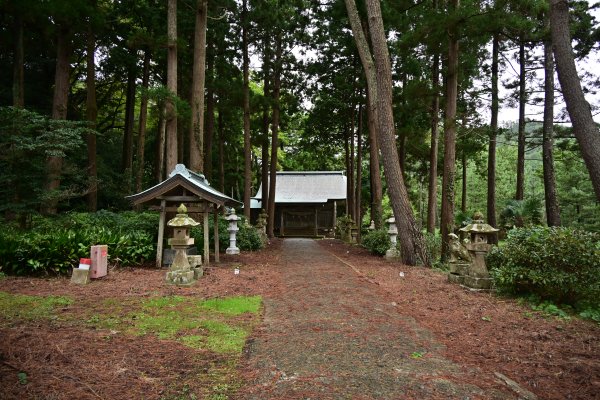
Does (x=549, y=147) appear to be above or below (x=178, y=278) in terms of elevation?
above

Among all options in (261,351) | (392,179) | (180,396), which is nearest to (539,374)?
(261,351)

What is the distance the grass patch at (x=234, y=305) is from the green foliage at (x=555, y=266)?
4.04 metres

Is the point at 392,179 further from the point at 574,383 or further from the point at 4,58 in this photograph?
the point at 4,58

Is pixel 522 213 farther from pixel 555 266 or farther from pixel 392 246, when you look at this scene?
pixel 555 266

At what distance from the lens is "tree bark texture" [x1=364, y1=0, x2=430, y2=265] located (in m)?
10.1

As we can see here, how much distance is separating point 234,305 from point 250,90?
49.0 ft

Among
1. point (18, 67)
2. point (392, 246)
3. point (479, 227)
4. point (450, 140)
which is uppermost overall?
point (18, 67)

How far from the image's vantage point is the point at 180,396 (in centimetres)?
269

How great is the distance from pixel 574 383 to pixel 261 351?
2697 mm

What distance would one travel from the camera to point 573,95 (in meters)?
4.46

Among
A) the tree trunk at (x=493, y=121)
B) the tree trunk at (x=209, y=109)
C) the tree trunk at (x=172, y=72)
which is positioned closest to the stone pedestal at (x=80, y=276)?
the tree trunk at (x=172, y=72)

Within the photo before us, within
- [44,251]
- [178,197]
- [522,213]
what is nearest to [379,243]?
[522,213]

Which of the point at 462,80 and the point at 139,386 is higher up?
the point at 462,80

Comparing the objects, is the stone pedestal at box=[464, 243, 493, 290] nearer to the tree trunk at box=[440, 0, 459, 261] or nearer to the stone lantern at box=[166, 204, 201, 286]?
the tree trunk at box=[440, 0, 459, 261]
